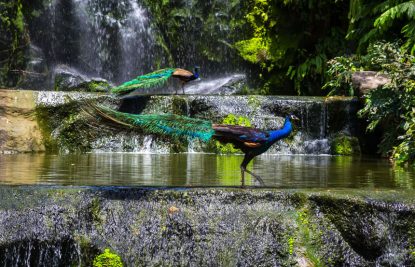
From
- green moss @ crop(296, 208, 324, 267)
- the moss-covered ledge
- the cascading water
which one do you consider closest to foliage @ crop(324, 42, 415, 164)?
the moss-covered ledge

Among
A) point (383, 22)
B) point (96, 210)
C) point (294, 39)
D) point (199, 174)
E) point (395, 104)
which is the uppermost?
point (294, 39)

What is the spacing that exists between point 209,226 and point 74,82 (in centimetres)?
1130

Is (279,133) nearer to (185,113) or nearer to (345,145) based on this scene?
(345,145)

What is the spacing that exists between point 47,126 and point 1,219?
7.55 meters

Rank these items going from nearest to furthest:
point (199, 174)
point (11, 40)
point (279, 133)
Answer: point (279, 133), point (199, 174), point (11, 40)

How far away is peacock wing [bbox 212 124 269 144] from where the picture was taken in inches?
215

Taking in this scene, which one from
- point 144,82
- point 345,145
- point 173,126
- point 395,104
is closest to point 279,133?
point 173,126

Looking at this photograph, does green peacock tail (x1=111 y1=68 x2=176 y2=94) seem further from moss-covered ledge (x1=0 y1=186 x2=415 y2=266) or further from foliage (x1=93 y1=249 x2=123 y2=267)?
foliage (x1=93 y1=249 x2=123 y2=267)

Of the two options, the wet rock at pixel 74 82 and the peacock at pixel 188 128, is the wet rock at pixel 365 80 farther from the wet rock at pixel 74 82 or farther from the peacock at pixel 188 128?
the peacock at pixel 188 128

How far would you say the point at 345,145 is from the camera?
1238 centimetres

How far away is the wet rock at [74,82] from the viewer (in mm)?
15281

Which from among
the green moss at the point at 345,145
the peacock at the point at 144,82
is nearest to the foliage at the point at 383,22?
the green moss at the point at 345,145

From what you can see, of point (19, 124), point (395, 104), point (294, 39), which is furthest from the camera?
point (294, 39)

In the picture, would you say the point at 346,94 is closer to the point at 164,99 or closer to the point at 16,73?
the point at 164,99
